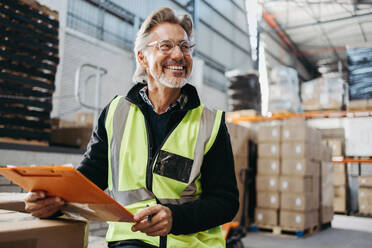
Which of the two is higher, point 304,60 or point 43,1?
point 304,60

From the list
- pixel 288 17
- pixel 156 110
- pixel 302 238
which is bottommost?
pixel 302 238

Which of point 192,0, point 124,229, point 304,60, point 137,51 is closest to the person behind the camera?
point 124,229

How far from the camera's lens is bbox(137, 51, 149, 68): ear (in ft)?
5.74

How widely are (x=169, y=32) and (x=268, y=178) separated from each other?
4.95 meters

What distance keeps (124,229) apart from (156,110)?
21.3 inches

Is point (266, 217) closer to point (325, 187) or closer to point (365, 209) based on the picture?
point (325, 187)

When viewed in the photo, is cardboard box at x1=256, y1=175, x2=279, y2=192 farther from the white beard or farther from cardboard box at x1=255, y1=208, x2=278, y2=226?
the white beard

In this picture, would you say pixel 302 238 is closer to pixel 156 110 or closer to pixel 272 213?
pixel 272 213

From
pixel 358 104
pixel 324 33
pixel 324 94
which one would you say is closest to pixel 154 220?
pixel 358 104

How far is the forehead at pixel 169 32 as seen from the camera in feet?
5.31

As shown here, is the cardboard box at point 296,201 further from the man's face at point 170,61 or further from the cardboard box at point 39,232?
the cardboard box at point 39,232

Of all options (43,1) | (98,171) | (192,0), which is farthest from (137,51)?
(192,0)

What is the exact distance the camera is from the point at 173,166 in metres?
1.39

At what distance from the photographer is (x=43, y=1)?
5277 millimetres
